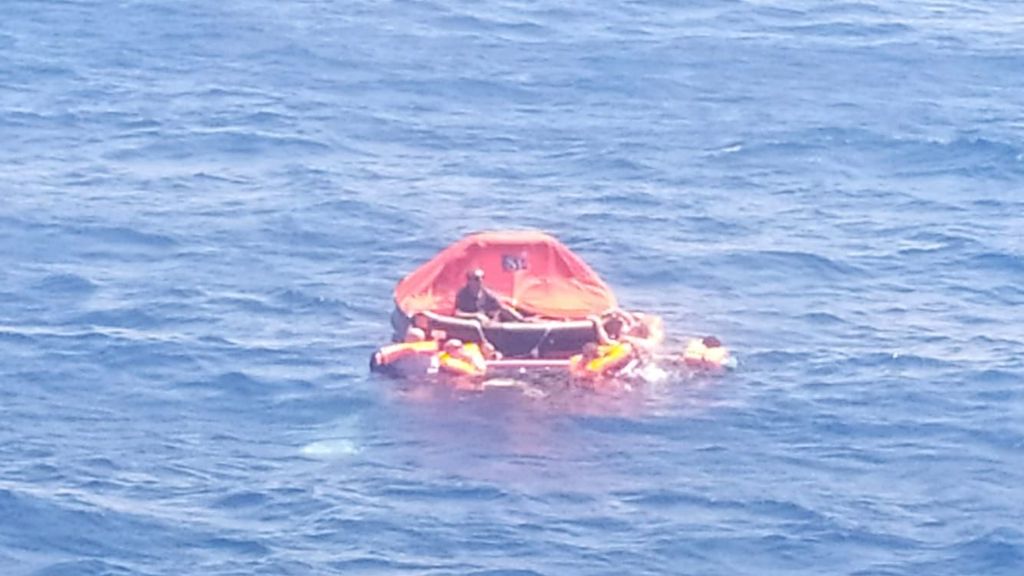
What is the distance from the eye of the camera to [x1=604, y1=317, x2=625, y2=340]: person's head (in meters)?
69.8

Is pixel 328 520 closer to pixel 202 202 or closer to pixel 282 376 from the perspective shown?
pixel 282 376

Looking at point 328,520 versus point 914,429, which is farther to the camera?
point 914,429

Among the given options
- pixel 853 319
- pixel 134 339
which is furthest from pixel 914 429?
pixel 134 339

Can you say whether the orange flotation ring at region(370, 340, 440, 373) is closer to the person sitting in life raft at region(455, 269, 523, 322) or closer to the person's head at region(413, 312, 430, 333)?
the person's head at region(413, 312, 430, 333)

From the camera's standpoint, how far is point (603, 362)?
2667 inches

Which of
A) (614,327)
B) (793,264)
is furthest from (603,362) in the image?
(793,264)

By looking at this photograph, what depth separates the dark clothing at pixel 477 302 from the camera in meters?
70.4

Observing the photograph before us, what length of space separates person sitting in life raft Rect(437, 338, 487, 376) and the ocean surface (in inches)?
35.5

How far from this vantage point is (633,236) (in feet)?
262

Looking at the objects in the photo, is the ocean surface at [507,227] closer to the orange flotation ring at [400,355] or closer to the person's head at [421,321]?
the orange flotation ring at [400,355]

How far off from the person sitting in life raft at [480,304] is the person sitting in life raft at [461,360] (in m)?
1.90

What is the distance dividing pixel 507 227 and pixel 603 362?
1346cm

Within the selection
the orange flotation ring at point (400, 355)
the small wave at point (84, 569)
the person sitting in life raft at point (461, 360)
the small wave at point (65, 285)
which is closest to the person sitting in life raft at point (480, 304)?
the person sitting in life raft at point (461, 360)

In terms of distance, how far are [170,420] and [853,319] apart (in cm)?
2041
